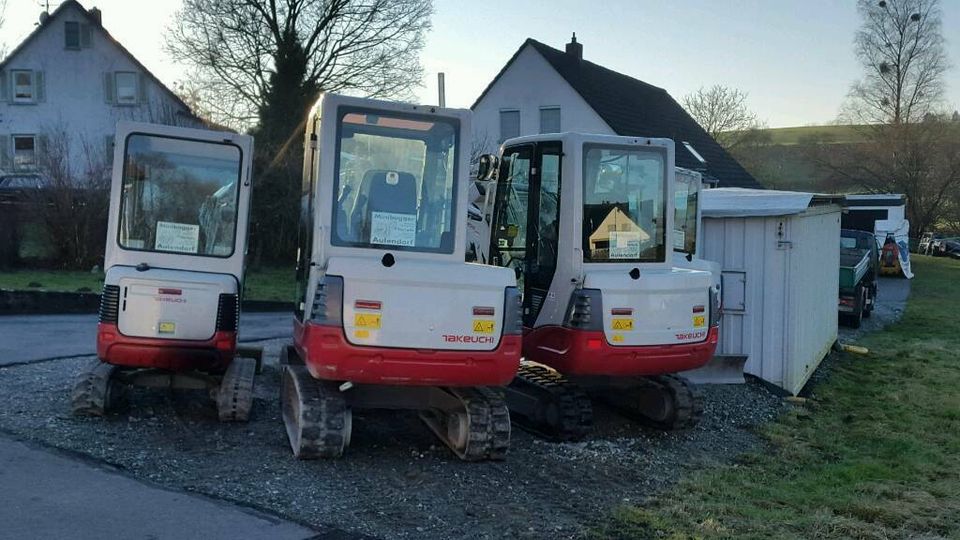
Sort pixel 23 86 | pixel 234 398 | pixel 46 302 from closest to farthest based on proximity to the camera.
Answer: pixel 234 398 < pixel 46 302 < pixel 23 86

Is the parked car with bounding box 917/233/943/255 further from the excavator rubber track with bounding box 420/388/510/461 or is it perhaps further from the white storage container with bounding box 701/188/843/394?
the excavator rubber track with bounding box 420/388/510/461

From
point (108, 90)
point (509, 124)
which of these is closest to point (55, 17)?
point (108, 90)

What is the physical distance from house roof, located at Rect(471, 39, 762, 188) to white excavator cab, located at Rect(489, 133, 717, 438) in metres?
24.1

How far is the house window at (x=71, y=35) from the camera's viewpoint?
41281 mm

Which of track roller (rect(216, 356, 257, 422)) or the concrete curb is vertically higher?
the concrete curb

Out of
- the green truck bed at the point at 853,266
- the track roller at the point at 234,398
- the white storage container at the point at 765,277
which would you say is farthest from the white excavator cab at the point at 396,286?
the green truck bed at the point at 853,266

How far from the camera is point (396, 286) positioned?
264 inches

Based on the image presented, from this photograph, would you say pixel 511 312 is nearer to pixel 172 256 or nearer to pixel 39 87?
pixel 172 256

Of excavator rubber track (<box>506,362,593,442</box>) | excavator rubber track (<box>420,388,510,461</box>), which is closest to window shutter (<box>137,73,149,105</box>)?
excavator rubber track (<box>506,362,593,442</box>)

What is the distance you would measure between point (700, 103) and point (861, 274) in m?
37.6

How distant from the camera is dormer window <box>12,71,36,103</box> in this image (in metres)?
41.3

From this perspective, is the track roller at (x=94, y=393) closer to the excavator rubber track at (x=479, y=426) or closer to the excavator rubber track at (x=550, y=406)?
the excavator rubber track at (x=479, y=426)

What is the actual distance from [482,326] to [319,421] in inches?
55.5

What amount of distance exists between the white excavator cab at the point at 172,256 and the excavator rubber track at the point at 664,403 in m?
3.90
